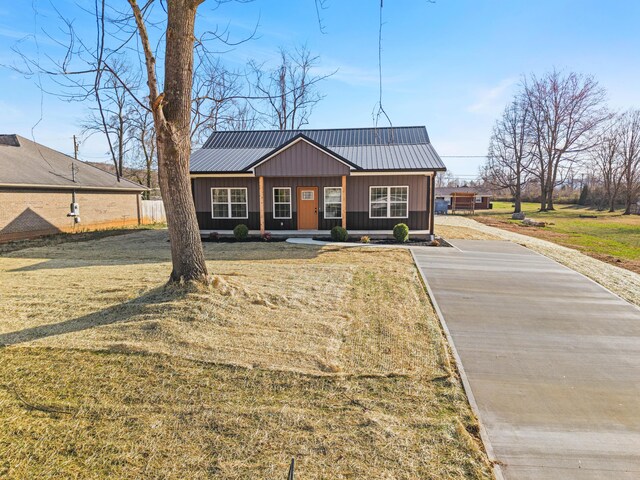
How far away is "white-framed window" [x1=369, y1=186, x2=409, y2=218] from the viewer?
14.5 meters

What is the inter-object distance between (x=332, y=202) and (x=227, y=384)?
1166cm

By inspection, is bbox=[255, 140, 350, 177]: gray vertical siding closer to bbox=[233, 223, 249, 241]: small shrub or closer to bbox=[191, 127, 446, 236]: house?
bbox=[191, 127, 446, 236]: house

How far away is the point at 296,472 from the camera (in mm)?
2543

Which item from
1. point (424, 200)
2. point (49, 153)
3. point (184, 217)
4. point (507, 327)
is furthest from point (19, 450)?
point (49, 153)

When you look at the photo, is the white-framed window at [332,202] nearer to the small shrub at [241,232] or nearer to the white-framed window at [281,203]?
the white-framed window at [281,203]

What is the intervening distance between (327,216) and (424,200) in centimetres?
380

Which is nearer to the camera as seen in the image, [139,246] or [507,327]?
[507,327]

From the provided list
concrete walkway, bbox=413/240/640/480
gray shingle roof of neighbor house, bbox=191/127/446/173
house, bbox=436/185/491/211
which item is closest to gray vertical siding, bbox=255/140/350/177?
gray shingle roof of neighbor house, bbox=191/127/446/173

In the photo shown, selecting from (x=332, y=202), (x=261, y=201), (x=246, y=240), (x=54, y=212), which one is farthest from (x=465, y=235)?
(x=54, y=212)

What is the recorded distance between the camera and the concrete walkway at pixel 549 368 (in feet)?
9.60

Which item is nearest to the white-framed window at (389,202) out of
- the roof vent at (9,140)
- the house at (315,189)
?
the house at (315,189)

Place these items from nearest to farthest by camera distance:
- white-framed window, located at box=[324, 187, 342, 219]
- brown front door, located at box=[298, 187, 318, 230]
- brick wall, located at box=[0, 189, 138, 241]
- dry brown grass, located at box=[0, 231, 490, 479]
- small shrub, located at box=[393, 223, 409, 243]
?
dry brown grass, located at box=[0, 231, 490, 479], small shrub, located at box=[393, 223, 409, 243], white-framed window, located at box=[324, 187, 342, 219], brown front door, located at box=[298, 187, 318, 230], brick wall, located at box=[0, 189, 138, 241]

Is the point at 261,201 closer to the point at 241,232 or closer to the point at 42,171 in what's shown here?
the point at 241,232

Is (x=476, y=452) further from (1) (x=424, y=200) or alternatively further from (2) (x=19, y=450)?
(1) (x=424, y=200)
